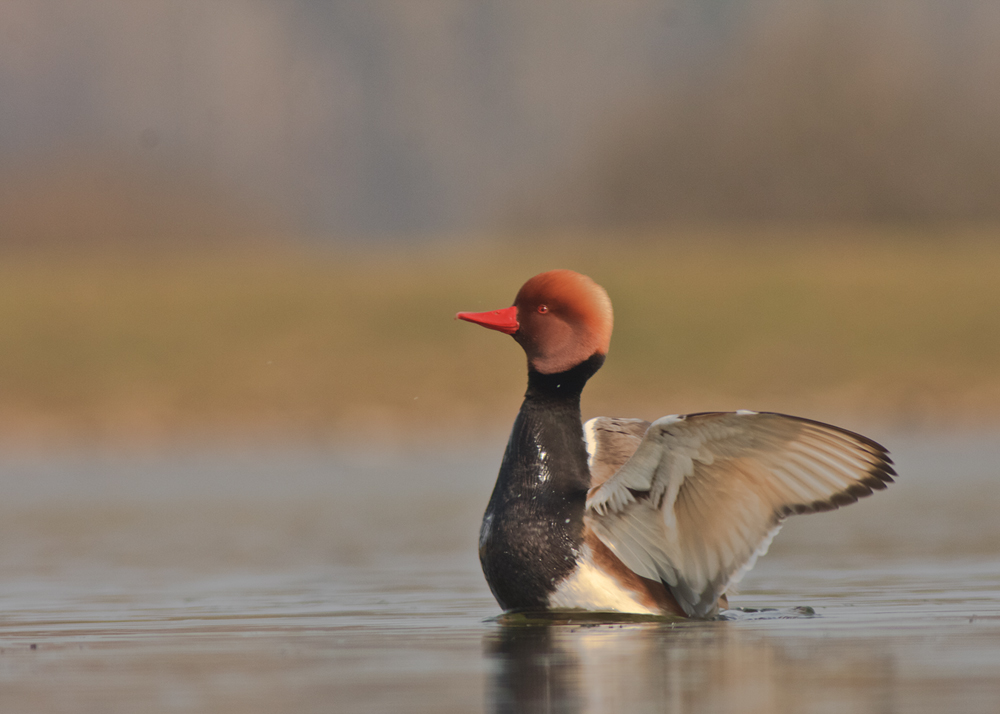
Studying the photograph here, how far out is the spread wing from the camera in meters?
6.55

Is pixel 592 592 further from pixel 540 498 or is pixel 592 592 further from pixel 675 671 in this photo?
pixel 675 671

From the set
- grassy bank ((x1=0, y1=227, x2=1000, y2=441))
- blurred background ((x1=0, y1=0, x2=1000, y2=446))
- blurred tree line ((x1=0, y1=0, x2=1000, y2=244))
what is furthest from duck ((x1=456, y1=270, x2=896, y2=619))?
blurred tree line ((x1=0, y1=0, x2=1000, y2=244))

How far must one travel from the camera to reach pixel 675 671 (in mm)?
5535

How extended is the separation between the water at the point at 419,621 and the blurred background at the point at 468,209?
8485 mm

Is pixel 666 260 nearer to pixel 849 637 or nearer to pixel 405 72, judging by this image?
pixel 849 637

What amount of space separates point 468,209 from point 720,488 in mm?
112471

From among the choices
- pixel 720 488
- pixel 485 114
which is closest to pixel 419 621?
pixel 720 488

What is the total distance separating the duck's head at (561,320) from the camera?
734 centimetres

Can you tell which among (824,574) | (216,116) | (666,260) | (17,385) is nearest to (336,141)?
(216,116)

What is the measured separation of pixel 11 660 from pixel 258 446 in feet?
47.8

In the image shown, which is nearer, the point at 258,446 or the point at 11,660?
the point at 11,660

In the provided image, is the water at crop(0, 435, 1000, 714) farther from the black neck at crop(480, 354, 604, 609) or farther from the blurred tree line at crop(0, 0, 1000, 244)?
the blurred tree line at crop(0, 0, 1000, 244)

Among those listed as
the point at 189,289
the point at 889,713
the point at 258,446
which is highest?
the point at 189,289

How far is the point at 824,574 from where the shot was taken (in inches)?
348
